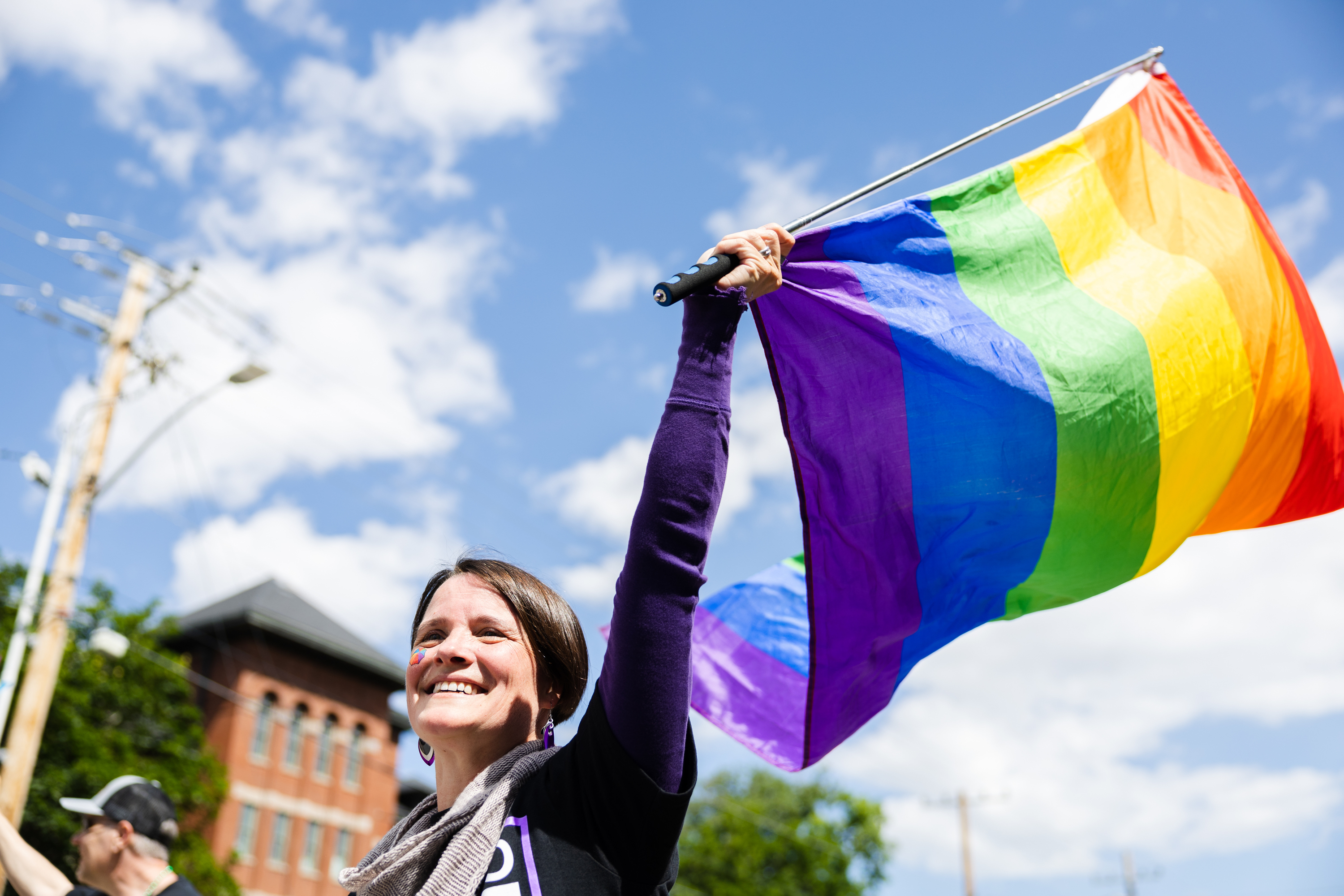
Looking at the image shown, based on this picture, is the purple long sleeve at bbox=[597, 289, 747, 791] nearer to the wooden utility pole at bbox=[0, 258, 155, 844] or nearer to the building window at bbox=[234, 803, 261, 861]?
the wooden utility pole at bbox=[0, 258, 155, 844]

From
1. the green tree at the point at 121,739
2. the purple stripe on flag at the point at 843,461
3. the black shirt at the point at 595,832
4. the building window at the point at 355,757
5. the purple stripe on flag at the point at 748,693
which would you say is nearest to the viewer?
the black shirt at the point at 595,832

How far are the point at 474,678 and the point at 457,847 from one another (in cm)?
33

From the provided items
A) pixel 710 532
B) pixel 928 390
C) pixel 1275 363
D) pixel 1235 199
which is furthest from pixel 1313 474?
pixel 710 532

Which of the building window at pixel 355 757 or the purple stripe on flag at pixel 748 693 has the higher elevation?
the building window at pixel 355 757

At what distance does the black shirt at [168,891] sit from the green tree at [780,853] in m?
43.6

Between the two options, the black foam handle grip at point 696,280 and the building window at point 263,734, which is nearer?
the black foam handle grip at point 696,280

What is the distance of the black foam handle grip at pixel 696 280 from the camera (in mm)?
2027

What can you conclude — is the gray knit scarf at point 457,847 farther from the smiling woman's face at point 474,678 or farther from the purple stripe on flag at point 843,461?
the purple stripe on flag at point 843,461

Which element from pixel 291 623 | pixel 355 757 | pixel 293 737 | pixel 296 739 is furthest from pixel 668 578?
pixel 355 757

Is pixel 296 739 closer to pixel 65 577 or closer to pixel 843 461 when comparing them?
pixel 65 577

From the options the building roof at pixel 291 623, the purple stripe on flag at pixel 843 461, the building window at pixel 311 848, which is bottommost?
the purple stripe on flag at pixel 843 461

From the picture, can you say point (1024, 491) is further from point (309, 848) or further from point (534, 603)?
point (309, 848)

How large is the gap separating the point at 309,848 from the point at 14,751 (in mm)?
28752

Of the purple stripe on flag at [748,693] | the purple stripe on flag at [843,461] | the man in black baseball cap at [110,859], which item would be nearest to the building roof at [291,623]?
the man in black baseball cap at [110,859]
